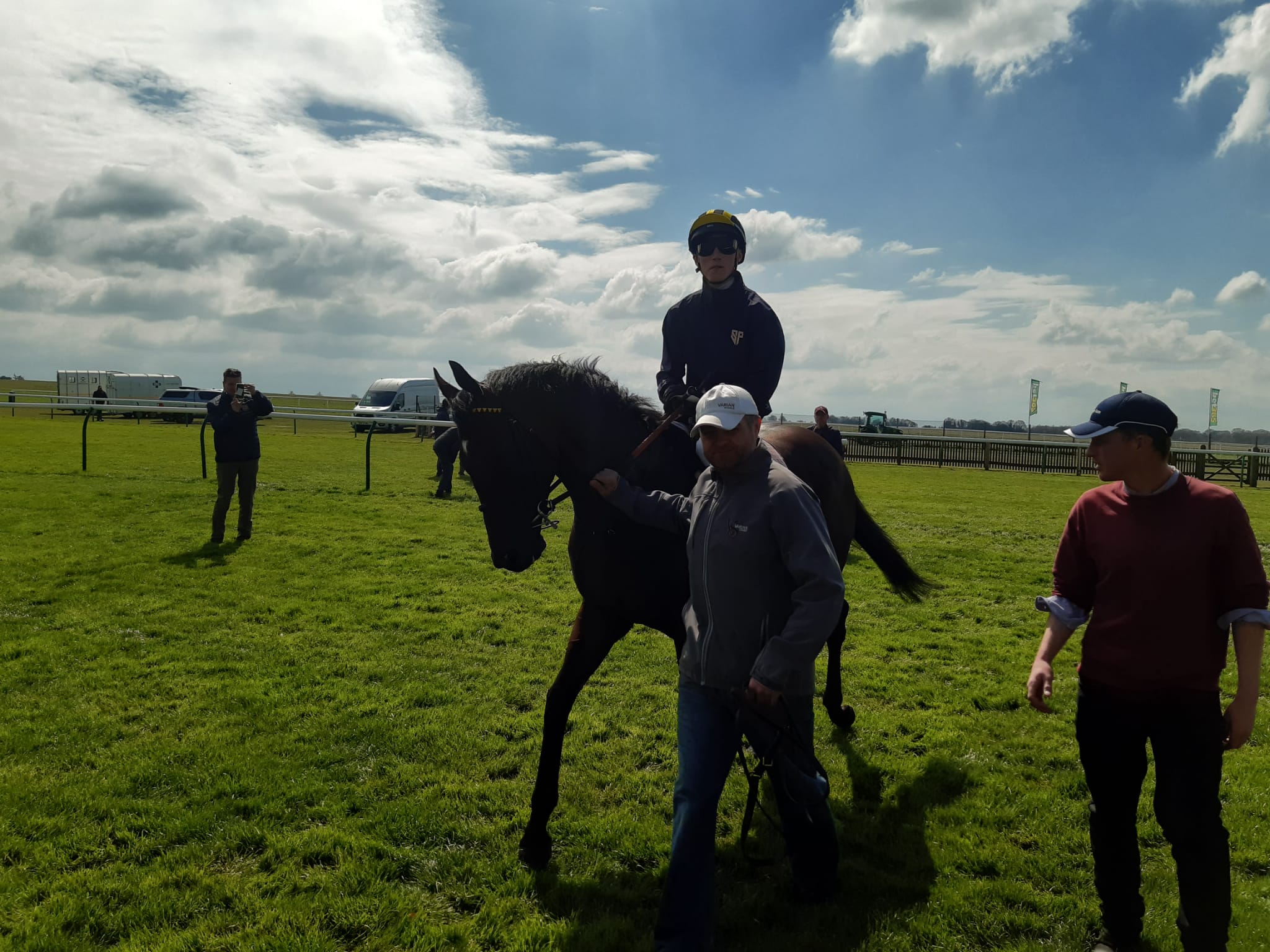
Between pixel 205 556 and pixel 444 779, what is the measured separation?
7.00 meters

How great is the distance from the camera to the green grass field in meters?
3.11

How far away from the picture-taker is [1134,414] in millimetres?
2590

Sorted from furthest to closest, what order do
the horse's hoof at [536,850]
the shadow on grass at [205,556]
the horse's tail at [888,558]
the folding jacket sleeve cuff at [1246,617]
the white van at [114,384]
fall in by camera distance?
the white van at [114,384] → the shadow on grass at [205,556] → the horse's tail at [888,558] → the horse's hoof at [536,850] → the folding jacket sleeve cuff at [1246,617]

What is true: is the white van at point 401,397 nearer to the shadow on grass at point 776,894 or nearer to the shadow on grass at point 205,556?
the shadow on grass at point 205,556

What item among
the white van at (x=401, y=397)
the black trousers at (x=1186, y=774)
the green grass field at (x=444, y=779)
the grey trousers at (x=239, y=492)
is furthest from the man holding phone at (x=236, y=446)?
the white van at (x=401, y=397)

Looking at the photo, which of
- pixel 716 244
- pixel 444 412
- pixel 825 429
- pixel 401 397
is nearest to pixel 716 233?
pixel 716 244

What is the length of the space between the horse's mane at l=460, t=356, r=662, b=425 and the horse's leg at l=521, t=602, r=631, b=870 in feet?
3.14

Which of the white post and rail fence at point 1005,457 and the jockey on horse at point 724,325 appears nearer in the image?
the jockey on horse at point 724,325

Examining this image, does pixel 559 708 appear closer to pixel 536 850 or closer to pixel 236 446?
pixel 536 850

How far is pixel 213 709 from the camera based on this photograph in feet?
17.0

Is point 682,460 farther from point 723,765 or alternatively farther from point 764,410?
point 723,765

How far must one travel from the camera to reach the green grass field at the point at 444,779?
3.11m

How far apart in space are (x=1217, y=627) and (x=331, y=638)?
6.34 meters

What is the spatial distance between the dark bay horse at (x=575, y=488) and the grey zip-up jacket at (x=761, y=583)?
65 cm
